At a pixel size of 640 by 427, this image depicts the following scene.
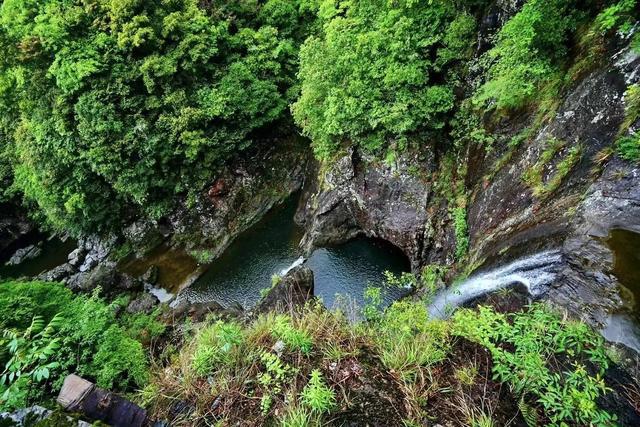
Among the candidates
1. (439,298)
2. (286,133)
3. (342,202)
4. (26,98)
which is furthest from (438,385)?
(26,98)

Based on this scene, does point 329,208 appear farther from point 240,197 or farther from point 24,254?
point 24,254

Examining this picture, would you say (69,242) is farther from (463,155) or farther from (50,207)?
(463,155)

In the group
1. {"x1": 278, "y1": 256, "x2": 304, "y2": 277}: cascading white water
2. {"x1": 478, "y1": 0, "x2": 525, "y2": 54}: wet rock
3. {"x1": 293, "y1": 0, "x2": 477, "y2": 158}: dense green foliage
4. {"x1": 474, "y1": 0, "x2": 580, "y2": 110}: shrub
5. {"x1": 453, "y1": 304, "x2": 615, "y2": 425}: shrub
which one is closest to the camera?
{"x1": 453, "y1": 304, "x2": 615, "y2": 425}: shrub

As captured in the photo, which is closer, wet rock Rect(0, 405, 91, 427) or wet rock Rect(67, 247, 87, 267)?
wet rock Rect(0, 405, 91, 427)

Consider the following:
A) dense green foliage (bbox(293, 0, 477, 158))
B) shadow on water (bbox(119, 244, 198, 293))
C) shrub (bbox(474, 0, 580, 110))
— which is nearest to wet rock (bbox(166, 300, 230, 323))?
shadow on water (bbox(119, 244, 198, 293))

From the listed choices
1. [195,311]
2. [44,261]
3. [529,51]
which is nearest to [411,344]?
[529,51]

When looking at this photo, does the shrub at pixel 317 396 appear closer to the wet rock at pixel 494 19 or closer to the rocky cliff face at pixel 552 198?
the rocky cliff face at pixel 552 198

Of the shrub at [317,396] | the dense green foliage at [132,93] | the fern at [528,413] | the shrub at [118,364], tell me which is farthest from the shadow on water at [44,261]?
the fern at [528,413]

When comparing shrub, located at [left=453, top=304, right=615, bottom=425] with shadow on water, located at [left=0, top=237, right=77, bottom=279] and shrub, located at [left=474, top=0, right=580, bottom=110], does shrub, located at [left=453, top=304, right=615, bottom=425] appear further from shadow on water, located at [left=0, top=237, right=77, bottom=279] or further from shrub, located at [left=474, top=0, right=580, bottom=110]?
shadow on water, located at [left=0, top=237, right=77, bottom=279]
